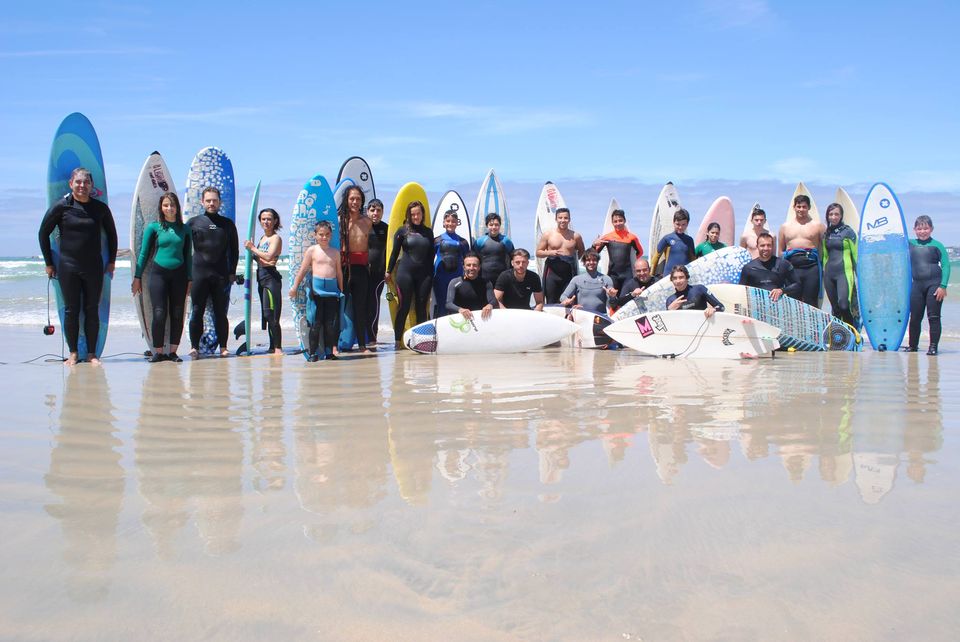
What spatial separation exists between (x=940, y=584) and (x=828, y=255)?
264 inches

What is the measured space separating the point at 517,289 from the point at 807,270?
282 centimetres

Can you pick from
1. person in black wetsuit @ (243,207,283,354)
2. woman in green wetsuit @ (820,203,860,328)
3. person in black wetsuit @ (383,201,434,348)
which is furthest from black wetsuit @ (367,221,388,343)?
woman in green wetsuit @ (820,203,860,328)

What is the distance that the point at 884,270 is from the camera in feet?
26.9

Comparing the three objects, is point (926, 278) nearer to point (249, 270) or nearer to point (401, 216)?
point (401, 216)

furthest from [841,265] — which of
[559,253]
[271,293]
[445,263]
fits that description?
[271,293]

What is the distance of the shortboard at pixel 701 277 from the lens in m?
7.86

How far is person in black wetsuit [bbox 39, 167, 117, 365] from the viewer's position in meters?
6.47

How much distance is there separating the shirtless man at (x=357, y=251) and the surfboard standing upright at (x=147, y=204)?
5.05ft

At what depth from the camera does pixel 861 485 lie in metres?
3.04

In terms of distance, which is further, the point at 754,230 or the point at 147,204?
the point at 754,230

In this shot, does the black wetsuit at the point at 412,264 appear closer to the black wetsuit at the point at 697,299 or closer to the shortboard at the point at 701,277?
the shortboard at the point at 701,277

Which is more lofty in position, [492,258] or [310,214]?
[310,214]

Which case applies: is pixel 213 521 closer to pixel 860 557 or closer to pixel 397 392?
pixel 860 557

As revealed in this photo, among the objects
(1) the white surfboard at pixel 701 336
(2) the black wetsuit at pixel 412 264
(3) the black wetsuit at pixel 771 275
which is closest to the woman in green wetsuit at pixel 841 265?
(3) the black wetsuit at pixel 771 275
